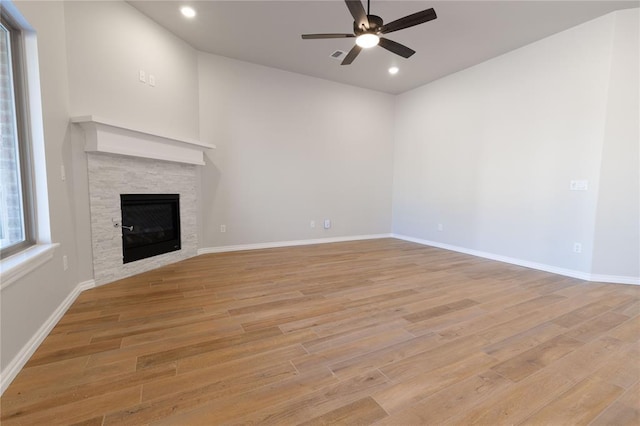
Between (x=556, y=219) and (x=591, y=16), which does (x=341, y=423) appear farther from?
(x=591, y=16)

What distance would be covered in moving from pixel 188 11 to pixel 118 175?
2.00m

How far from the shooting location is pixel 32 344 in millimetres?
1772

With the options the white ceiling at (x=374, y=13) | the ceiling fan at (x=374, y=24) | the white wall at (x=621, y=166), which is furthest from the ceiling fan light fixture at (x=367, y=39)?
the white wall at (x=621, y=166)

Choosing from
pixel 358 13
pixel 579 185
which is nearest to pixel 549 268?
pixel 579 185

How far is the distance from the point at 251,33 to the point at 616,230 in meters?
4.91

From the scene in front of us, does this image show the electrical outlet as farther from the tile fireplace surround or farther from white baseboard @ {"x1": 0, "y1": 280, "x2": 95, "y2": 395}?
white baseboard @ {"x1": 0, "y1": 280, "x2": 95, "y2": 395}

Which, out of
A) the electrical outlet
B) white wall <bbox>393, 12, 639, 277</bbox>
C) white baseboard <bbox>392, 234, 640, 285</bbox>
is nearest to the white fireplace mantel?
white wall <bbox>393, 12, 639, 277</bbox>

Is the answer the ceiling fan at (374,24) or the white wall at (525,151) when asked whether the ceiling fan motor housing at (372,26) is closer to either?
the ceiling fan at (374,24)

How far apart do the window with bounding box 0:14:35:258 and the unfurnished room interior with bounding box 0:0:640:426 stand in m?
0.02

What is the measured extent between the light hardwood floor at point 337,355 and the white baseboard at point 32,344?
0.04 meters

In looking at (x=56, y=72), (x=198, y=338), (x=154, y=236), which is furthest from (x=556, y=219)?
(x=56, y=72)

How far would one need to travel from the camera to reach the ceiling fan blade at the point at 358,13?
2234 mm

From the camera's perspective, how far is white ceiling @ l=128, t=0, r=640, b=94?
10.0 feet

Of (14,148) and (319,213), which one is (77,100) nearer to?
(14,148)
